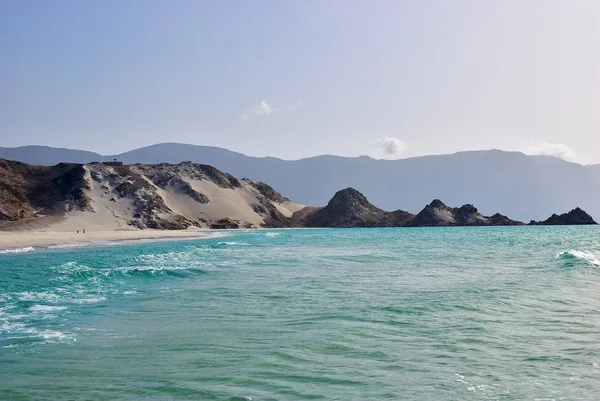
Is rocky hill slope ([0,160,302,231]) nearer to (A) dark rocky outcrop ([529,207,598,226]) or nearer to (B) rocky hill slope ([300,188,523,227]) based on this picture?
(B) rocky hill slope ([300,188,523,227])

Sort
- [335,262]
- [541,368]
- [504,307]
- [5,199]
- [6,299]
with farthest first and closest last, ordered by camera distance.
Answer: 1. [5,199]
2. [335,262]
3. [6,299]
4. [504,307]
5. [541,368]

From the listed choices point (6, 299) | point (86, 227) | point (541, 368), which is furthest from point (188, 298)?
point (86, 227)

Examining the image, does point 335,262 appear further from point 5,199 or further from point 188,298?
point 5,199

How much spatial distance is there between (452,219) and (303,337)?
134m

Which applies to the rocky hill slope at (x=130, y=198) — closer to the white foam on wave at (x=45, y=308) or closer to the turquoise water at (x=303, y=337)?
the white foam on wave at (x=45, y=308)

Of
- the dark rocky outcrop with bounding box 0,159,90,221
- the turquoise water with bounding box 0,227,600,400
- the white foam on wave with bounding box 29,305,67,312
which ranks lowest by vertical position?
the white foam on wave with bounding box 29,305,67,312

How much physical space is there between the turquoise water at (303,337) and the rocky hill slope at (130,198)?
6498 cm

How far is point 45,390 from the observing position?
9359 mm

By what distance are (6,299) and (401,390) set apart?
16417mm

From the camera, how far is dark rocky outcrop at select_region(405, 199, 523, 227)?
458 feet

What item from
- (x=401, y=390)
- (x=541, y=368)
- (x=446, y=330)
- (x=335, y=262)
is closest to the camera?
(x=401, y=390)

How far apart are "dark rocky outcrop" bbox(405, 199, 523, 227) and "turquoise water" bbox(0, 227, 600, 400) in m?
115

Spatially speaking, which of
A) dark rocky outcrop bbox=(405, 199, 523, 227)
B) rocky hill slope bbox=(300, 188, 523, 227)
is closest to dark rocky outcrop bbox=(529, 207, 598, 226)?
rocky hill slope bbox=(300, 188, 523, 227)

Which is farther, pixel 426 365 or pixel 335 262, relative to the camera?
pixel 335 262
